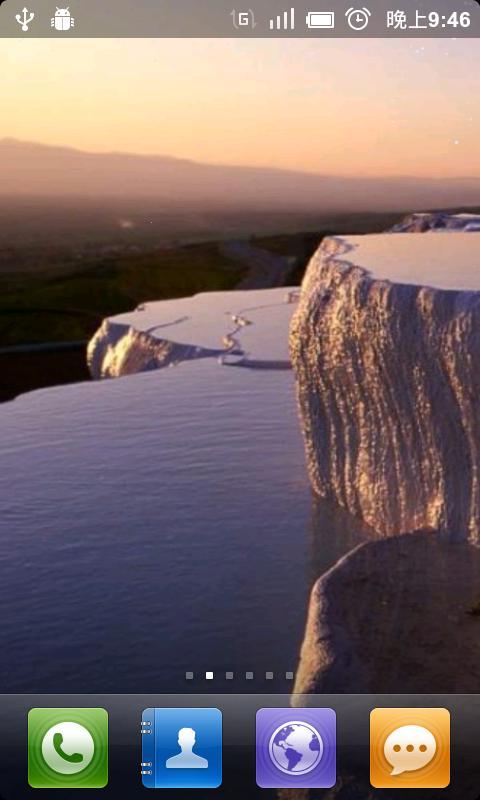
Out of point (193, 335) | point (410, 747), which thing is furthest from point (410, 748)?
point (193, 335)

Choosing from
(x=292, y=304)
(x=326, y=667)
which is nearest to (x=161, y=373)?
(x=292, y=304)

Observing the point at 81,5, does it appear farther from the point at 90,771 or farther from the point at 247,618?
the point at 247,618

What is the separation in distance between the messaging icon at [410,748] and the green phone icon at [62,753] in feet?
2.22

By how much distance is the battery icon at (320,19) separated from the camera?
2803 mm

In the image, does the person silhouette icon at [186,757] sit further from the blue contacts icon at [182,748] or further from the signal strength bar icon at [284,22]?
the signal strength bar icon at [284,22]

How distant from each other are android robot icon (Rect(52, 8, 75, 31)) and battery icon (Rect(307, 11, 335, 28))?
633 mm

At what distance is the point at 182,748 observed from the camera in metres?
2.45

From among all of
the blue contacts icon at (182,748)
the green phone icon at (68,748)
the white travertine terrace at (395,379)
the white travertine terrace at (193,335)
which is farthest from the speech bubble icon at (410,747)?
the white travertine terrace at (193,335)

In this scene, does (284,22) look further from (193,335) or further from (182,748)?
(193,335)

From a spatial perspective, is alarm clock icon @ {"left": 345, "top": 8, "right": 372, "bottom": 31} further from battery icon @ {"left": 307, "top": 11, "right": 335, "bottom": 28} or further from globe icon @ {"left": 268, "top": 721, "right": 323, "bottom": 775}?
globe icon @ {"left": 268, "top": 721, "right": 323, "bottom": 775}

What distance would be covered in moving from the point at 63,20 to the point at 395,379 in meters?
2.49

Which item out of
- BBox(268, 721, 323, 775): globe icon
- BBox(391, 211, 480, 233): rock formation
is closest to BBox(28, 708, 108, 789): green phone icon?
BBox(268, 721, 323, 775): globe icon

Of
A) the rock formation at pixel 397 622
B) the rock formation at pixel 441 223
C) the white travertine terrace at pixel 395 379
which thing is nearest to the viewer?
the rock formation at pixel 397 622

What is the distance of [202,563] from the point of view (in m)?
5.20
